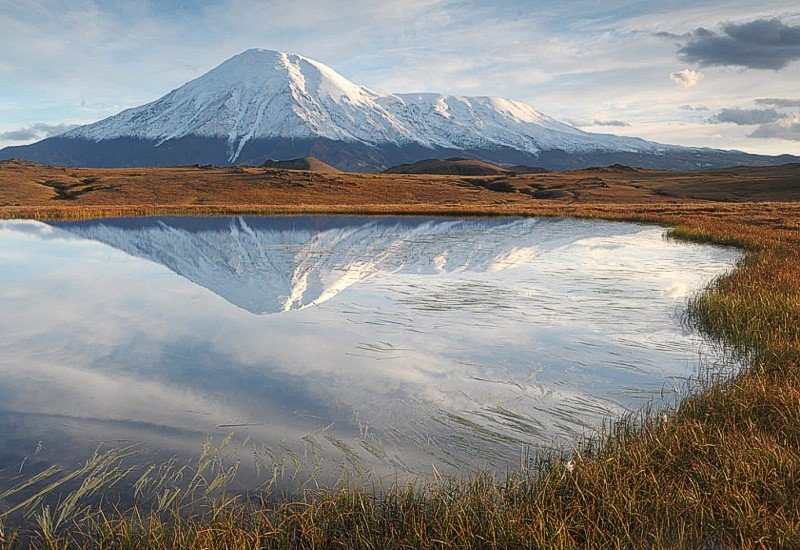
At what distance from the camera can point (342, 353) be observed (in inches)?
567

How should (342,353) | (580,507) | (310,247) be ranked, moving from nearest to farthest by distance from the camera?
(580,507)
(342,353)
(310,247)

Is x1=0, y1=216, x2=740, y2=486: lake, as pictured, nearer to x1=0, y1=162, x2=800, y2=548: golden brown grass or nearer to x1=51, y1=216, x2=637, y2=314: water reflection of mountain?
x1=51, y1=216, x2=637, y2=314: water reflection of mountain

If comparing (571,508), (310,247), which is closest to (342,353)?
(571,508)

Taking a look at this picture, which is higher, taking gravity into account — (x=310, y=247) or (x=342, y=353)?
(x=310, y=247)

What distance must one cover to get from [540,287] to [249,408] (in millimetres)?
15073

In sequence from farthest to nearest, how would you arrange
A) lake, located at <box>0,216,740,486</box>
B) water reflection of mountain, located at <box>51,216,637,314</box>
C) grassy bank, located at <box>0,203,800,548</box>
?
water reflection of mountain, located at <box>51,216,637,314</box>
lake, located at <box>0,216,740,486</box>
grassy bank, located at <box>0,203,800,548</box>

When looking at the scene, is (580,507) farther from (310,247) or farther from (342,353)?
(310,247)

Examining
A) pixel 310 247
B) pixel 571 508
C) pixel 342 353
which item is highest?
pixel 571 508

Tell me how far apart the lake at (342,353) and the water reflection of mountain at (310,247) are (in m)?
0.30

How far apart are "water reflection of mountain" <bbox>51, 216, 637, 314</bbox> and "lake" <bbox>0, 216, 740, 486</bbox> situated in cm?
30

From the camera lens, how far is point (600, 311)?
19.0 metres

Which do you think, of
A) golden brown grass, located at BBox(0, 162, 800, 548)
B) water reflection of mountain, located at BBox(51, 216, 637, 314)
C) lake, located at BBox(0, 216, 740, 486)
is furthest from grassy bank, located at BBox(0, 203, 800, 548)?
water reflection of mountain, located at BBox(51, 216, 637, 314)

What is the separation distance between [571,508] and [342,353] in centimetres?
840

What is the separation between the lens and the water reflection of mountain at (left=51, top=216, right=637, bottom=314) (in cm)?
2506
